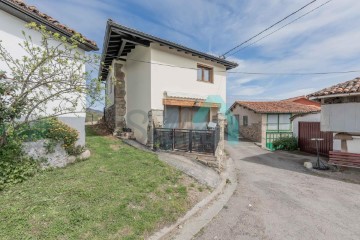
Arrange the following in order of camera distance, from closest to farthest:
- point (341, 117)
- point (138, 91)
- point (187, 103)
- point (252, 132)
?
point (341, 117) < point (187, 103) < point (138, 91) < point (252, 132)

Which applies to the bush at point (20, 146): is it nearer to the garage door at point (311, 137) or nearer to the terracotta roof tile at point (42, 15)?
the terracotta roof tile at point (42, 15)

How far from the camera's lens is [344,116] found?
32.3 feet

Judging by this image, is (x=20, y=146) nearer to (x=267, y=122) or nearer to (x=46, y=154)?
(x=46, y=154)

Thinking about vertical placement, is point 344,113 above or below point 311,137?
above

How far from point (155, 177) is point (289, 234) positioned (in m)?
3.68

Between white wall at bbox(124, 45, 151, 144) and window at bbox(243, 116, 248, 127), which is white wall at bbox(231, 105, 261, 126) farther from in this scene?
white wall at bbox(124, 45, 151, 144)

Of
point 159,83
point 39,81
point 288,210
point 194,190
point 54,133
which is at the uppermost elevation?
point 159,83

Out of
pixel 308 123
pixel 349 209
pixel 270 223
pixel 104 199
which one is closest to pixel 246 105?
pixel 308 123

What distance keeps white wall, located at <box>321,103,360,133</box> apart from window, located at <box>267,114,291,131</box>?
31.0ft

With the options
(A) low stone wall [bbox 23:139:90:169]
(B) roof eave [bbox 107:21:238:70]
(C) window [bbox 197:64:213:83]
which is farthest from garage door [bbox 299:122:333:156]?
(A) low stone wall [bbox 23:139:90:169]

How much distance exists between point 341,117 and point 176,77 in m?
8.29

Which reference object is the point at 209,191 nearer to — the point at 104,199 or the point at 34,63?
the point at 104,199

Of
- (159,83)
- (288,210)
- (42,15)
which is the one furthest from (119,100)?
(288,210)

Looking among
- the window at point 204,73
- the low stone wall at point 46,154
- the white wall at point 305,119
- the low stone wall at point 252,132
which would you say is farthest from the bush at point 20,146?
the low stone wall at point 252,132
